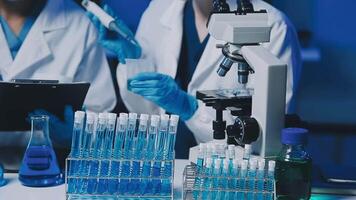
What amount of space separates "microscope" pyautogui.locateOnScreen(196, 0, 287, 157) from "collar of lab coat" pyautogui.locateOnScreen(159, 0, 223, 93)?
678mm

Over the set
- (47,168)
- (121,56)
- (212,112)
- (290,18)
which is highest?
(290,18)

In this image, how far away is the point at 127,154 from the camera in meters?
1.59

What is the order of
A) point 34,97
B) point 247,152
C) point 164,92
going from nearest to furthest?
point 247,152, point 34,97, point 164,92

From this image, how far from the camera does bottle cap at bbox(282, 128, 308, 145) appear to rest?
1522 millimetres

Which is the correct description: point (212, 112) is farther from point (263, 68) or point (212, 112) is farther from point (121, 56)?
point (263, 68)

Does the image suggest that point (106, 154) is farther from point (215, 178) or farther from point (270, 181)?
point (270, 181)

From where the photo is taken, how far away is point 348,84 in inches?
98.6

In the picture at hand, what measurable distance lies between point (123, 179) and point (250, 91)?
49 cm

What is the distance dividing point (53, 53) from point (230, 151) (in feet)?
3.94

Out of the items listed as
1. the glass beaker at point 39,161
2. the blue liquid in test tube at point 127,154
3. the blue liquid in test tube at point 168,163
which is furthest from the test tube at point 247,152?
the glass beaker at point 39,161

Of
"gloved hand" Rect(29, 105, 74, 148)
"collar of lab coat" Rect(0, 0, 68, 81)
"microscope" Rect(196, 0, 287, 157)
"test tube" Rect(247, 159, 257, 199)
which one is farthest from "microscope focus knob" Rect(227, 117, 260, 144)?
"collar of lab coat" Rect(0, 0, 68, 81)

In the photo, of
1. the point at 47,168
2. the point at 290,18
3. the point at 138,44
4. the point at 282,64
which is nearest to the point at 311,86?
the point at 290,18

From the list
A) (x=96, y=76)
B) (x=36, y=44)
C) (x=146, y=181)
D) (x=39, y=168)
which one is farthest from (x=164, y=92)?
(x=146, y=181)

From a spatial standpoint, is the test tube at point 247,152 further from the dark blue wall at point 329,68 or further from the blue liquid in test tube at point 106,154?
the dark blue wall at point 329,68
